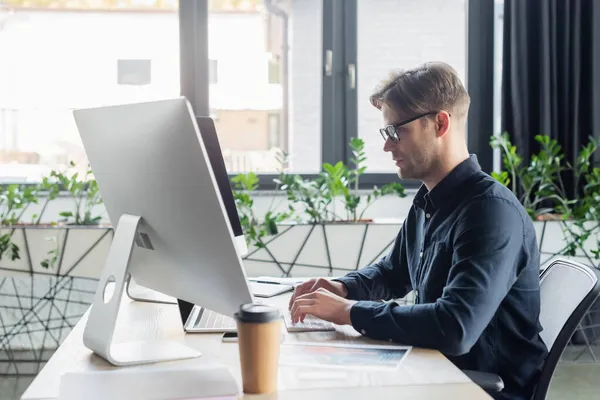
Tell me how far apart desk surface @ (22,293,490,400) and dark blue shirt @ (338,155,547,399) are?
6cm

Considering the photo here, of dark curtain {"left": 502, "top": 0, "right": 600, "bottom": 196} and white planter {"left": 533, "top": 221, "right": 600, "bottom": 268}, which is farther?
dark curtain {"left": 502, "top": 0, "right": 600, "bottom": 196}

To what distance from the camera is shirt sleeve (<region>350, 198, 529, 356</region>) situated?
53.1 inches

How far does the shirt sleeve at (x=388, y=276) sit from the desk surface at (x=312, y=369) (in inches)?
14.8

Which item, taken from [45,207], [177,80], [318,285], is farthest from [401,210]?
[318,285]

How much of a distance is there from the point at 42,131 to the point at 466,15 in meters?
2.25

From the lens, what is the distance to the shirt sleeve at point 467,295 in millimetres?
1350

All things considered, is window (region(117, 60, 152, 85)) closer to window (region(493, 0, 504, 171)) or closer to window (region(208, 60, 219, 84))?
window (region(208, 60, 219, 84))

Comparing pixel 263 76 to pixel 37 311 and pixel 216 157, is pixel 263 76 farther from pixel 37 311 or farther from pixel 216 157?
pixel 216 157

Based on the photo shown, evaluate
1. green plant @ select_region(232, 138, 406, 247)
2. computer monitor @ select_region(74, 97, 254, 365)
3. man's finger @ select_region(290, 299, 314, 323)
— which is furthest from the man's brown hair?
green plant @ select_region(232, 138, 406, 247)

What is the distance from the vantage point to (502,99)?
11.7 feet

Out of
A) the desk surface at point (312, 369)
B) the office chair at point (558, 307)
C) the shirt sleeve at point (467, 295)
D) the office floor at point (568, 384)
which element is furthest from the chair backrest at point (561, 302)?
the office floor at point (568, 384)

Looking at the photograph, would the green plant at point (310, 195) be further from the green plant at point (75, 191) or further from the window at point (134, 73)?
the window at point (134, 73)

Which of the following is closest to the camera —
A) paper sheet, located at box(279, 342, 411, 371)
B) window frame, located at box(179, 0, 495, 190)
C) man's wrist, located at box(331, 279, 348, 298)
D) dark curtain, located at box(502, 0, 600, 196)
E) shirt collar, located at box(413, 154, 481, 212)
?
paper sheet, located at box(279, 342, 411, 371)

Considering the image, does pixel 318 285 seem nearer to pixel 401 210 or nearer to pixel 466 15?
pixel 401 210
